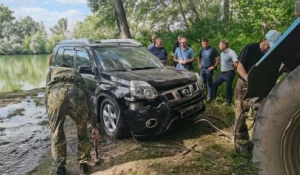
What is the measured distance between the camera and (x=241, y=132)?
14.9 feet

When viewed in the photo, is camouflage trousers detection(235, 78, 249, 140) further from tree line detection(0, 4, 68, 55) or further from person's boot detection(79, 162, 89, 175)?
tree line detection(0, 4, 68, 55)

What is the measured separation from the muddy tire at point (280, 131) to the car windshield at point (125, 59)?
13.1 feet

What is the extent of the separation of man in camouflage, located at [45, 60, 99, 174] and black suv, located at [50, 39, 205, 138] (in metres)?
0.96

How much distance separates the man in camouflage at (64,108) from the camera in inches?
154

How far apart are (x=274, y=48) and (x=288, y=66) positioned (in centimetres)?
24

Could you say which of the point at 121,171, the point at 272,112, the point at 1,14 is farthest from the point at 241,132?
the point at 1,14

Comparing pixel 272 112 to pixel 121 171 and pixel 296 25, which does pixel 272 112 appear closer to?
pixel 296 25

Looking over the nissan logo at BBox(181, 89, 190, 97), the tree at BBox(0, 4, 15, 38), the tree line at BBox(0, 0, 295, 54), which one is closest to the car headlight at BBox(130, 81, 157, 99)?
the nissan logo at BBox(181, 89, 190, 97)

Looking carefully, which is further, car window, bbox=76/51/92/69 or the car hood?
car window, bbox=76/51/92/69

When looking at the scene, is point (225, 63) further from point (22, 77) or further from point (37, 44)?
point (37, 44)

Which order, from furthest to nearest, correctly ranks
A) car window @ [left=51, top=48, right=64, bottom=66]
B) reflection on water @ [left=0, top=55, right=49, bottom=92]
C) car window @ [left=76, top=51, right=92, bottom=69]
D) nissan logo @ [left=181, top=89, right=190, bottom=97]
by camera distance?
reflection on water @ [left=0, top=55, right=49, bottom=92], car window @ [left=51, top=48, right=64, bottom=66], car window @ [left=76, top=51, right=92, bottom=69], nissan logo @ [left=181, top=89, right=190, bottom=97]

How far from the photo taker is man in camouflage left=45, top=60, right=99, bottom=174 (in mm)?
3912

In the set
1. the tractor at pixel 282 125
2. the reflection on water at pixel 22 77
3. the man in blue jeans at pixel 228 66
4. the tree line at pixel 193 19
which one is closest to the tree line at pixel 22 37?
the tree line at pixel 193 19

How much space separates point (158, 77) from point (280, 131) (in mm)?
3418
